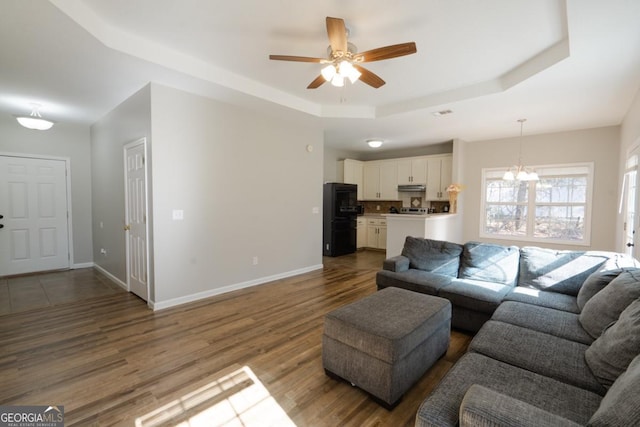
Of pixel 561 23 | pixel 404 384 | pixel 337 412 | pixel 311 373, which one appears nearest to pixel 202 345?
pixel 311 373

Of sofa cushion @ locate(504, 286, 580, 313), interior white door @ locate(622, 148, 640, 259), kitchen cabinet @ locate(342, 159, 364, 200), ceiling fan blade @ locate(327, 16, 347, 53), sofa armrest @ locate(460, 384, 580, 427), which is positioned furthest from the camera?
kitchen cabinet @ locate(342, 159, 364, 200)

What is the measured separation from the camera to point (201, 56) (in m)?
3.11

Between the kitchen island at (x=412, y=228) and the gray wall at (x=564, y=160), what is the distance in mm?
1114

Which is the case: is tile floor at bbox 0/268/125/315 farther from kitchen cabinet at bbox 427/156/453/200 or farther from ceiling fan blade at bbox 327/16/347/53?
kitchen cabinet at bbox 427/156/453/200

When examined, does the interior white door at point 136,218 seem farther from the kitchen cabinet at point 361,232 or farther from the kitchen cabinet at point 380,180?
the kitchen cabinet at point 380,180

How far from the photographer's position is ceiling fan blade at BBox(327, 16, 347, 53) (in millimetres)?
2109

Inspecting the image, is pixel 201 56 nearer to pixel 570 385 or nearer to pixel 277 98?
pixel 277 98

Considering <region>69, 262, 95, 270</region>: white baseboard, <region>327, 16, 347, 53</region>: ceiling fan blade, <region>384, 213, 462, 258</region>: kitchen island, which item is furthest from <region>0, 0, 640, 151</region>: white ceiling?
<region>69, 262, 95, 270</region>: white baseboard

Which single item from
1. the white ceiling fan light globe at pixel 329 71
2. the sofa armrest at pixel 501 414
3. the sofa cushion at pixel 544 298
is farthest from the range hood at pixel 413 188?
the sofa armrest at pixel 501 414

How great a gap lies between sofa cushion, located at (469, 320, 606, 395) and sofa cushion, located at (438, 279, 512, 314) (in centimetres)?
68

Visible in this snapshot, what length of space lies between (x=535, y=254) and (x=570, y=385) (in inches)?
76.3

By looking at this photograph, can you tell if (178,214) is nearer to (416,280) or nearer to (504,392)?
(416,280)

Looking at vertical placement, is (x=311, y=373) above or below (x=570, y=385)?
below

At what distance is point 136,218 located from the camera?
12.7 ft
